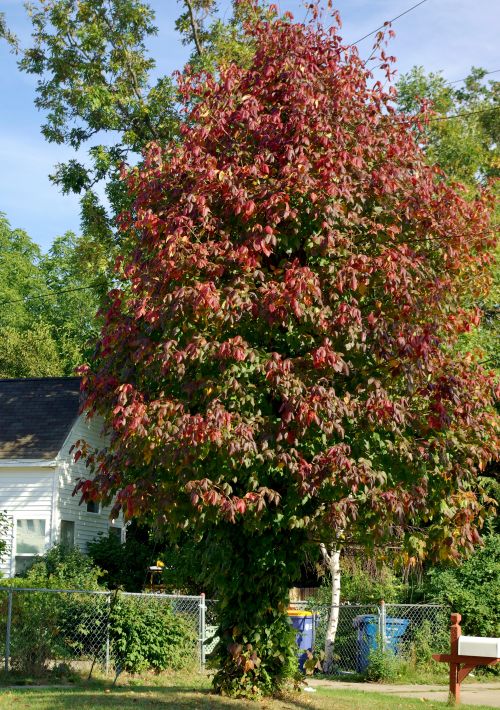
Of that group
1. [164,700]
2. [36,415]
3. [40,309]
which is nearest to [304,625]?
[164,700]

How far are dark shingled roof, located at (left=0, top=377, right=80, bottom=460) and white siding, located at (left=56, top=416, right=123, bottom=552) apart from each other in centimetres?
36

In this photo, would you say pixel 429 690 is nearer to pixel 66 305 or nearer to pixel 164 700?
pixel 164 700

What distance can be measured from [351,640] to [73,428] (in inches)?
353

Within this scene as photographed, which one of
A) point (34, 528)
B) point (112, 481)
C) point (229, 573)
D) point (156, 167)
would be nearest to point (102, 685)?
point (229, 573)

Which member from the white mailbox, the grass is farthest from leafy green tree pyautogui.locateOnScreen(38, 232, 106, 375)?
the white mailbox

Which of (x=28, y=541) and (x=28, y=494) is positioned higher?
(x=28, y=494)

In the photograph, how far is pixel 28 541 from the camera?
21094 millimetres

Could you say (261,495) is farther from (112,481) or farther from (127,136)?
(127,136)

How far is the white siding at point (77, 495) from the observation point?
21.5 m

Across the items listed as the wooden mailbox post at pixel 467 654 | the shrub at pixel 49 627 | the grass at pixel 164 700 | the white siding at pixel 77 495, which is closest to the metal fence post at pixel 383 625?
the grass at pixel 164 700

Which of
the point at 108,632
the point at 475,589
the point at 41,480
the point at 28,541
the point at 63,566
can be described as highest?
the point at 41,480

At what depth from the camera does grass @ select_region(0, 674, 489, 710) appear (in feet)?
30.3

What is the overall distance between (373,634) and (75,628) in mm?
5595

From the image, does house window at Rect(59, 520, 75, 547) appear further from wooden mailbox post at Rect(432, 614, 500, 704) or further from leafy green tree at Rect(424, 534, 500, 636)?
wooden mailbox post at Rect(432, 614, 500, 704)
